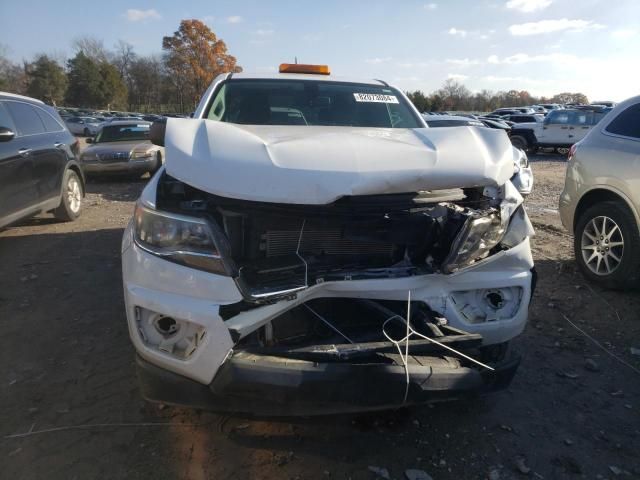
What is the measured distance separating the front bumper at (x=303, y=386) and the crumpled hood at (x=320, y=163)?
27.1 inches

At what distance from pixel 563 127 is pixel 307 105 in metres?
16.2

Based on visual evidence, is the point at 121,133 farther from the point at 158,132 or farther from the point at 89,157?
the point at 158,132

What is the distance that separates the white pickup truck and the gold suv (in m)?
13.8

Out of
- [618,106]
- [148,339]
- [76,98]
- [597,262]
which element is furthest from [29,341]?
[76,98]

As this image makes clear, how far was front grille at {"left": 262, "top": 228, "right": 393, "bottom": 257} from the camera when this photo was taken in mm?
2328

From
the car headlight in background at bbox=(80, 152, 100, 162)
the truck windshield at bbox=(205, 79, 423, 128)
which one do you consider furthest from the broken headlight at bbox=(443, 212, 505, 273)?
the car headlight in background at bbox=(80, 152, 100, 162)

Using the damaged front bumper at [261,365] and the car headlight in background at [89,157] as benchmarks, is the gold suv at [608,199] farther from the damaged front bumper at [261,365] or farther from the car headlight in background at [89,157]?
the car headlight in background at [89,157]

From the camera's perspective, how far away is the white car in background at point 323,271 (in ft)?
6.47

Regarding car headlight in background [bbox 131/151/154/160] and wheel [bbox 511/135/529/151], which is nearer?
car headlight in background [bbox 131/151/154/160]

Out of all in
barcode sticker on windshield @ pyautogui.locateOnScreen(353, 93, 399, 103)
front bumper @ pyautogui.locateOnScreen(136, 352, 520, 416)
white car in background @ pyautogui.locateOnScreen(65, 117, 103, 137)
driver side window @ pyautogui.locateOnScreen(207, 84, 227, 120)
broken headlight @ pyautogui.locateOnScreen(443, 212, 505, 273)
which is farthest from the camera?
white car in background @ pyautogui.locateOnScreen(65, 117, 103, 137)

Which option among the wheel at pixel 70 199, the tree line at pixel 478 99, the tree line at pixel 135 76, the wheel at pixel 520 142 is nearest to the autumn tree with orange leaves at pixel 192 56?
the tree line at pixel 135 76

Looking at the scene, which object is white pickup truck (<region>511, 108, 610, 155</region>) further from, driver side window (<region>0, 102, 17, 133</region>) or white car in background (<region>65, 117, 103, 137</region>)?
white car in background (<region>65, 117, 103, 137</region>)

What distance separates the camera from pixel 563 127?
55.7 feet

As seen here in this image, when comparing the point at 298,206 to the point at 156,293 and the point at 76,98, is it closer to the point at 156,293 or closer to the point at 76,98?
the point at 156,293
